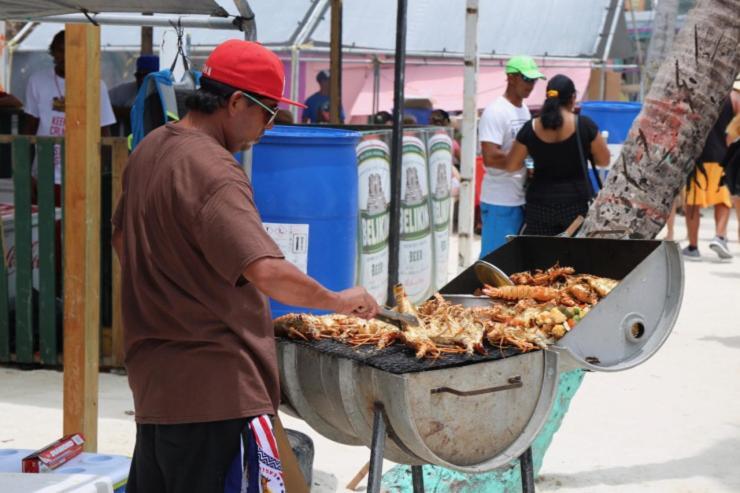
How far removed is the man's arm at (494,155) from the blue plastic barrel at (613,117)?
4.38m

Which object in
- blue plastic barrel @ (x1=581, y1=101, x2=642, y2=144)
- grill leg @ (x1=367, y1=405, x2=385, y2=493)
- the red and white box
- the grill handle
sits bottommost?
the red and white box

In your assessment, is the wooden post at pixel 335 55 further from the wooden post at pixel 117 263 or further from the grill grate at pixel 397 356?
the grill grate at pixel 397 356

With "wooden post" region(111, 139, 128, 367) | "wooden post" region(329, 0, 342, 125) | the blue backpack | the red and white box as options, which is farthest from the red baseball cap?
"wooden post" region(329, 0, 342, 125)

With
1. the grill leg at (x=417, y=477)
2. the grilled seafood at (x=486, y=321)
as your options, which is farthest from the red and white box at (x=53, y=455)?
the grill leg at (x=417, y=477)

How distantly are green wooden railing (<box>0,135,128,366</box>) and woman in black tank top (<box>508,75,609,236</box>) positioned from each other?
2.73 metres

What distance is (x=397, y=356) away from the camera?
340 centimetres

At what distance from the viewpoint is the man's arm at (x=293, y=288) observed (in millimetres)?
2861

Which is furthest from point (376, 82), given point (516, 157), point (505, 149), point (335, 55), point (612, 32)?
point (516, 157)

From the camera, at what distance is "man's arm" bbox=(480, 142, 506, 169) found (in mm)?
7617

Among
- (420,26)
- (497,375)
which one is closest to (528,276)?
(497,375)

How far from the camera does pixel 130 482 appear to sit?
3.34m

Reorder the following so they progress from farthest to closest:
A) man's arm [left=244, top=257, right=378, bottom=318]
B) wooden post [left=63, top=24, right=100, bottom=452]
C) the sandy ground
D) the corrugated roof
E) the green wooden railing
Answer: the corrugated roof
the green wooden railing
the sandy ground
wooden post [left=63, top=24, right=100, bottom=452]
man's arm [left=244, top=257, right=378, bottom=318]

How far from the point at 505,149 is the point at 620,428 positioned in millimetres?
2214

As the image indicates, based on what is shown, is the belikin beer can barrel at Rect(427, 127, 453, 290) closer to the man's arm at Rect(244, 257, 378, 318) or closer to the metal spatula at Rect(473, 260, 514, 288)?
the metal spatula at Rect(473, 260, 514, 288)
